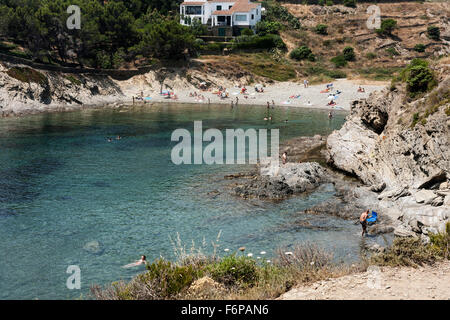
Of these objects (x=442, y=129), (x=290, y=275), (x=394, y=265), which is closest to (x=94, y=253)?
(x=290, y=275)

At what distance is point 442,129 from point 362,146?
10.7 metres

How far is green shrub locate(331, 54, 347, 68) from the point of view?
4087 inches

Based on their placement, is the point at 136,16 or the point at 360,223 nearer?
the point at 360,223

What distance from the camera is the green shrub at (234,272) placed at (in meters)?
18.0

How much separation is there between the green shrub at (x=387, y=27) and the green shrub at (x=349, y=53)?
43.0ft

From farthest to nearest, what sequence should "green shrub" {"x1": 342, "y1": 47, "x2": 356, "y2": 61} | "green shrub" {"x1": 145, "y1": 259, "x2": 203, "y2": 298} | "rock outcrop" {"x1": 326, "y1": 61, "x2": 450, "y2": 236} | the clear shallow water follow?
"green shrub" {"x1": 342, "y1": 47, "x2": 356, "y2": 61} < "rock outcrop" {"x1": 326, "y1": 61, "x2": 450, "y2": 236} < the clear shallow water < "green shrub" {"x1": 145, "y1": 259, "x2": 203, "y2": 298}

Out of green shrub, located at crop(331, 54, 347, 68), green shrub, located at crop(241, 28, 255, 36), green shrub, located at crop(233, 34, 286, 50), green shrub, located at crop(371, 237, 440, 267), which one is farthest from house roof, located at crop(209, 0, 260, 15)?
green shrub, located at crop(371, 237, 440, 267)

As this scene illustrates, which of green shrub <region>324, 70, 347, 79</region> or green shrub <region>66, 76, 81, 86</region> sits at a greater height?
green shrub <region>324, 70, 347, 79</region>

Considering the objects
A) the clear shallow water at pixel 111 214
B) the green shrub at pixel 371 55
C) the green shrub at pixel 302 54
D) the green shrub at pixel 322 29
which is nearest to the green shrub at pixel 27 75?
the clear shallow water at pixel 111 214

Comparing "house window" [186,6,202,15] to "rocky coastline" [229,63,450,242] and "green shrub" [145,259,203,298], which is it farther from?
"green shrub" [145,259,203,298]

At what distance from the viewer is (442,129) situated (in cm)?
3102

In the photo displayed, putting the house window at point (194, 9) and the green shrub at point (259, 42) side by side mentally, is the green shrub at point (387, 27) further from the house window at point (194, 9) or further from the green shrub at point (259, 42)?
the house window at point (194, 9)

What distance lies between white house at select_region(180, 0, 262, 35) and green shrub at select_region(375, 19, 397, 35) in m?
30.2

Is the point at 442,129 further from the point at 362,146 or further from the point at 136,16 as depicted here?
the point at 136,16
